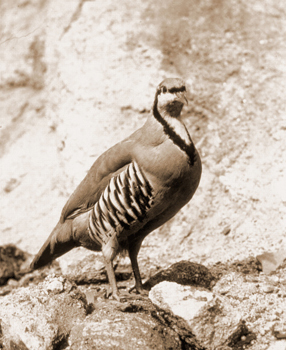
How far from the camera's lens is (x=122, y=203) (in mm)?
3895

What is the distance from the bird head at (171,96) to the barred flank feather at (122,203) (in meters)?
0.47

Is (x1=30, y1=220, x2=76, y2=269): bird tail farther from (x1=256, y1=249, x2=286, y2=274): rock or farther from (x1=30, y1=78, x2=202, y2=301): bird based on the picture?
(x1=256, y1=249, x2=286, y2=274): rock

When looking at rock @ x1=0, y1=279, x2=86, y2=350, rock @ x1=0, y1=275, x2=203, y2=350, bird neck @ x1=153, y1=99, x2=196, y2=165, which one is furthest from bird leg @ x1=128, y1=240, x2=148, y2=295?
bird neck @ x1=153, y1=99, x2=196, y2=165

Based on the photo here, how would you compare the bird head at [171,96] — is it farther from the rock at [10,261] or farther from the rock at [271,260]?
the rock at [10,261]

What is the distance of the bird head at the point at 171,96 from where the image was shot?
3.86 metres

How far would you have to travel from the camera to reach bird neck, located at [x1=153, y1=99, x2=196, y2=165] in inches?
152

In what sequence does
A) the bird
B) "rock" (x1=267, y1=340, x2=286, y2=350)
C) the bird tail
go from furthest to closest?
the bird tail
the bird
"rock" (x1=267, y1=340, x2=286, y2=350)

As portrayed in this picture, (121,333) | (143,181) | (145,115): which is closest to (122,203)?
(143,181)

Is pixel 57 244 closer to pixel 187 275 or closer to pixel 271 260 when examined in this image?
pixel 187 275

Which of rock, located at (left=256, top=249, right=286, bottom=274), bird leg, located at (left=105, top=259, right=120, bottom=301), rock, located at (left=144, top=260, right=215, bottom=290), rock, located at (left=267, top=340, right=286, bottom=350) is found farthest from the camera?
rock, located at (left=256, top=249, right=286, bottom=274)

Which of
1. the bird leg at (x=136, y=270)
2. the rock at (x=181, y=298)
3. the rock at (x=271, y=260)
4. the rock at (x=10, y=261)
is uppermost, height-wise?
the rock at (x=181, y=298)

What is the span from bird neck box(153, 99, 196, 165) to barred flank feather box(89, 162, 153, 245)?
333 mm

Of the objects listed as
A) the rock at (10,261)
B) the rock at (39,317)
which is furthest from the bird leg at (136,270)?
the rock at (10,261)

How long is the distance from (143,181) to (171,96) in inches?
25.0
